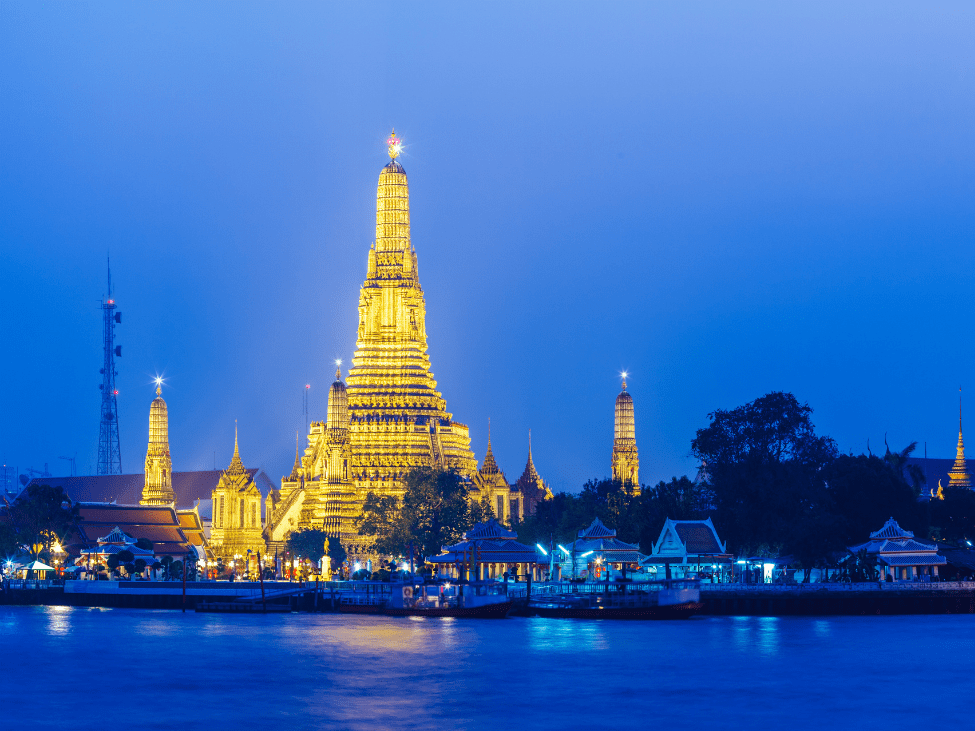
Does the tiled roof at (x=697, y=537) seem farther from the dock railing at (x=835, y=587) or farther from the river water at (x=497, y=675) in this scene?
the river water at (x=497, y=675)

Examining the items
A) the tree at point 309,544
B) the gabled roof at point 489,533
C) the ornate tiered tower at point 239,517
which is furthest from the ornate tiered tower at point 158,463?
the gabled roof at point 489,533

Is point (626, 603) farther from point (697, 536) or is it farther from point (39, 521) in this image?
point (39, 521)

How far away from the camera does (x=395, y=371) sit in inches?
4990

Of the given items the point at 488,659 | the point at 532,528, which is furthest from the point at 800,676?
the point at 532,528

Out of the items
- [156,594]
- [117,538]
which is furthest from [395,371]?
[156,594]

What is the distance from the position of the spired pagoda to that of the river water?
38.9 m

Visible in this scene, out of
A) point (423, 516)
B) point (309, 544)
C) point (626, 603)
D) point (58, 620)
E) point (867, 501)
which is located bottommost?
point (58, 620)

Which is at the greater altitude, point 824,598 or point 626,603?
point 824,598

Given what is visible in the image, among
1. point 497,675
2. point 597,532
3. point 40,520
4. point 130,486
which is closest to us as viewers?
point 497,675

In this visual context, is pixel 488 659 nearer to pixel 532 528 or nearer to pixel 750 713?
pixel 750 713

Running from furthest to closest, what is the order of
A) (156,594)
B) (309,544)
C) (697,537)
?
(309,544) < (156,594) < (697,537)

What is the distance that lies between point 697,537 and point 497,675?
107 feet

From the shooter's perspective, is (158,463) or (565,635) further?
(158,463)

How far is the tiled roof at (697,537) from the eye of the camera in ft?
A: 301
